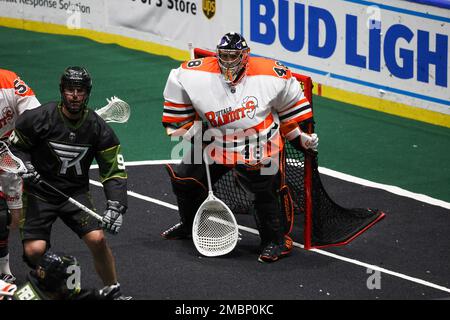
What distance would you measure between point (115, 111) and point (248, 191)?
135 centimetres

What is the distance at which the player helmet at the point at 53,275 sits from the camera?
6.82 meters

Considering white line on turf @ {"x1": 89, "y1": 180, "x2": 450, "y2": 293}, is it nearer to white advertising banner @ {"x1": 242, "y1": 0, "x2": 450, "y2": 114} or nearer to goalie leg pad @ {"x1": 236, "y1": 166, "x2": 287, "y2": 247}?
goalie leg pad @ {"x1": 236, "y1": 166, "x2": 287, "y2": 247}

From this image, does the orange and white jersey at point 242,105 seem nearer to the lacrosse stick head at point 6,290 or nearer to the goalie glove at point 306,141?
the goalie glove at point 306,141

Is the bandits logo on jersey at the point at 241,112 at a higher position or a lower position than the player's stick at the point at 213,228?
higher

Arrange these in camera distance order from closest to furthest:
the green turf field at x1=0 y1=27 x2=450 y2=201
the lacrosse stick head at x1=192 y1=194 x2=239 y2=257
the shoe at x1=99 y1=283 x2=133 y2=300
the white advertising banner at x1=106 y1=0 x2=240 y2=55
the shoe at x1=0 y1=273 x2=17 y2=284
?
the shoe at x1=99 y1=283 x2=133 y2=300, the shoe at x1=0 y1=273 x2=17 y2=284, the lacrosse stick head at x1=192 y1=194 x2=239 y2=257, the green turf field at x1=0 y1=27 x2=450 y2=201, the white advertising banner at x1=106 y1=0 x2=240 y2=55

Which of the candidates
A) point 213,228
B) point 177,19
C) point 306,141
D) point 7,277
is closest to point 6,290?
point 7,277

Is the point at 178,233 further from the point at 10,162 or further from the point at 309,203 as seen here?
the point at 10,162

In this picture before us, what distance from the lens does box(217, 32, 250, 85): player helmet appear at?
31.6 ft

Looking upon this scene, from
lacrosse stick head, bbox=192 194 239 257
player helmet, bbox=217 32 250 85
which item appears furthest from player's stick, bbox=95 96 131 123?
lacrosse stick head, bbox=192 194 239 257

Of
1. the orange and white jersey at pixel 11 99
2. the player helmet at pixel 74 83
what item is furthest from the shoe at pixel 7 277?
the player helmet at pixel 74 83

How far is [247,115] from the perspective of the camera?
9.68 metres

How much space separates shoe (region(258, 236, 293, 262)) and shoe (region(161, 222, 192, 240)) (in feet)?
2.59

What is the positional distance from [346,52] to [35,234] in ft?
20.7

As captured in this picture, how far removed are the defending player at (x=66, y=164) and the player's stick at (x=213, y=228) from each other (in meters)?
1.37
